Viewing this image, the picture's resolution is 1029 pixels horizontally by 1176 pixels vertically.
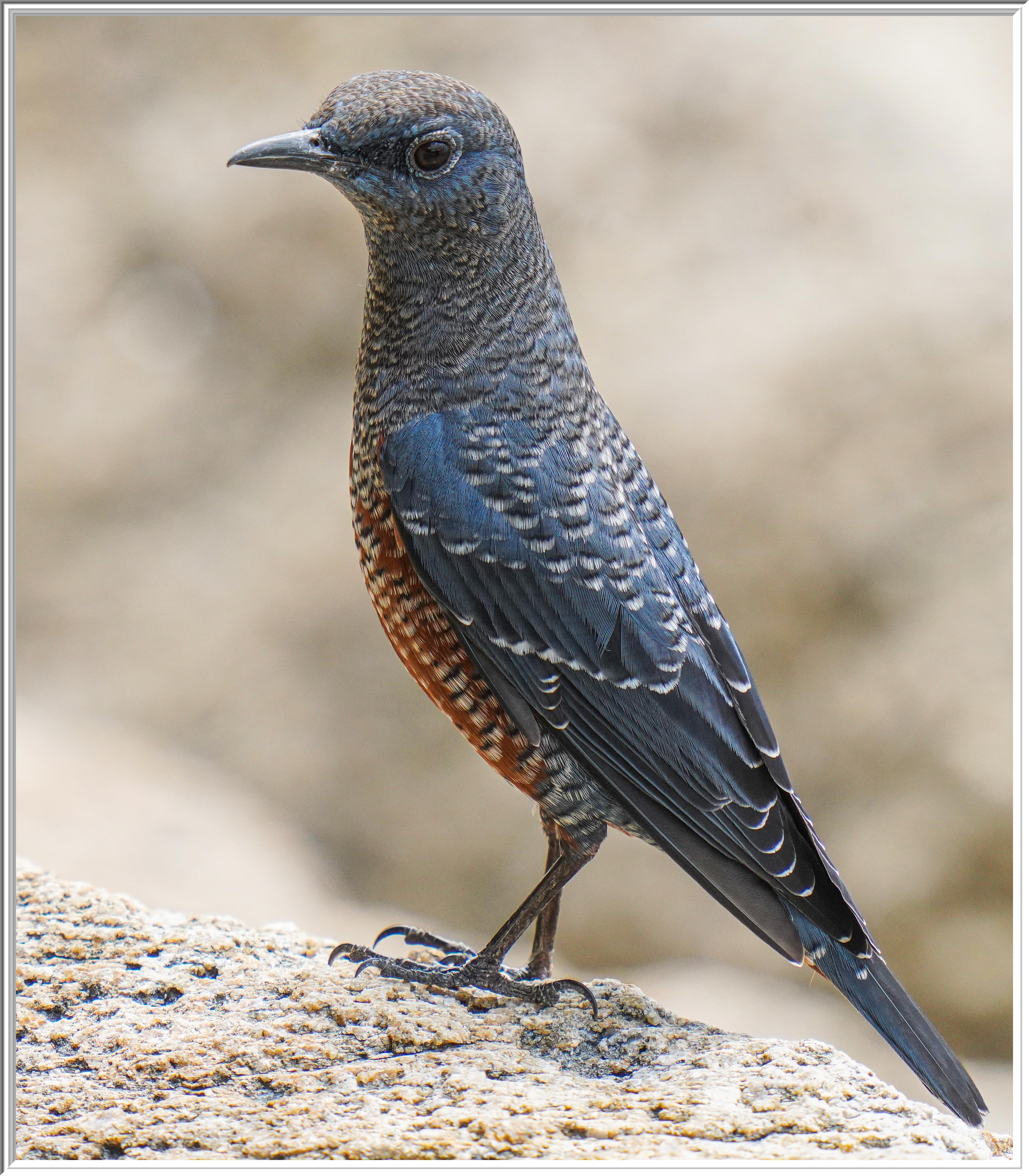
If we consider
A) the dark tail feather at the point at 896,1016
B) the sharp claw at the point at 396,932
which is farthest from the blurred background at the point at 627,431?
the dark tail feather at the point at 896,1016

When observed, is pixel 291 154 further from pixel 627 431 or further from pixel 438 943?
pixel 627 431

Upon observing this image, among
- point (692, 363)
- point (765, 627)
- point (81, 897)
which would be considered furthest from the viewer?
point (692, 363)

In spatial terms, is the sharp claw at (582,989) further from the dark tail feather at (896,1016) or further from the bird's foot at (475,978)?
the dark tail feather at (896,1016)

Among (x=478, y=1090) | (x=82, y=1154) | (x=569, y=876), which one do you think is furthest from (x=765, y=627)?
(x=82, y=1154)

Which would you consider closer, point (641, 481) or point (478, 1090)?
point (478, 1090)

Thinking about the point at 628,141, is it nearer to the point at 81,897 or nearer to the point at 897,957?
the point at 897,957

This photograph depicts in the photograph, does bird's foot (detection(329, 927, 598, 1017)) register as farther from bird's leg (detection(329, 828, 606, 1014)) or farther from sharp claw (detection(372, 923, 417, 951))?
sharp claw (detection(372, 923, 417, 951))

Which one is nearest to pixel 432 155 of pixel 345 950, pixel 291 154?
pixel 291 154
